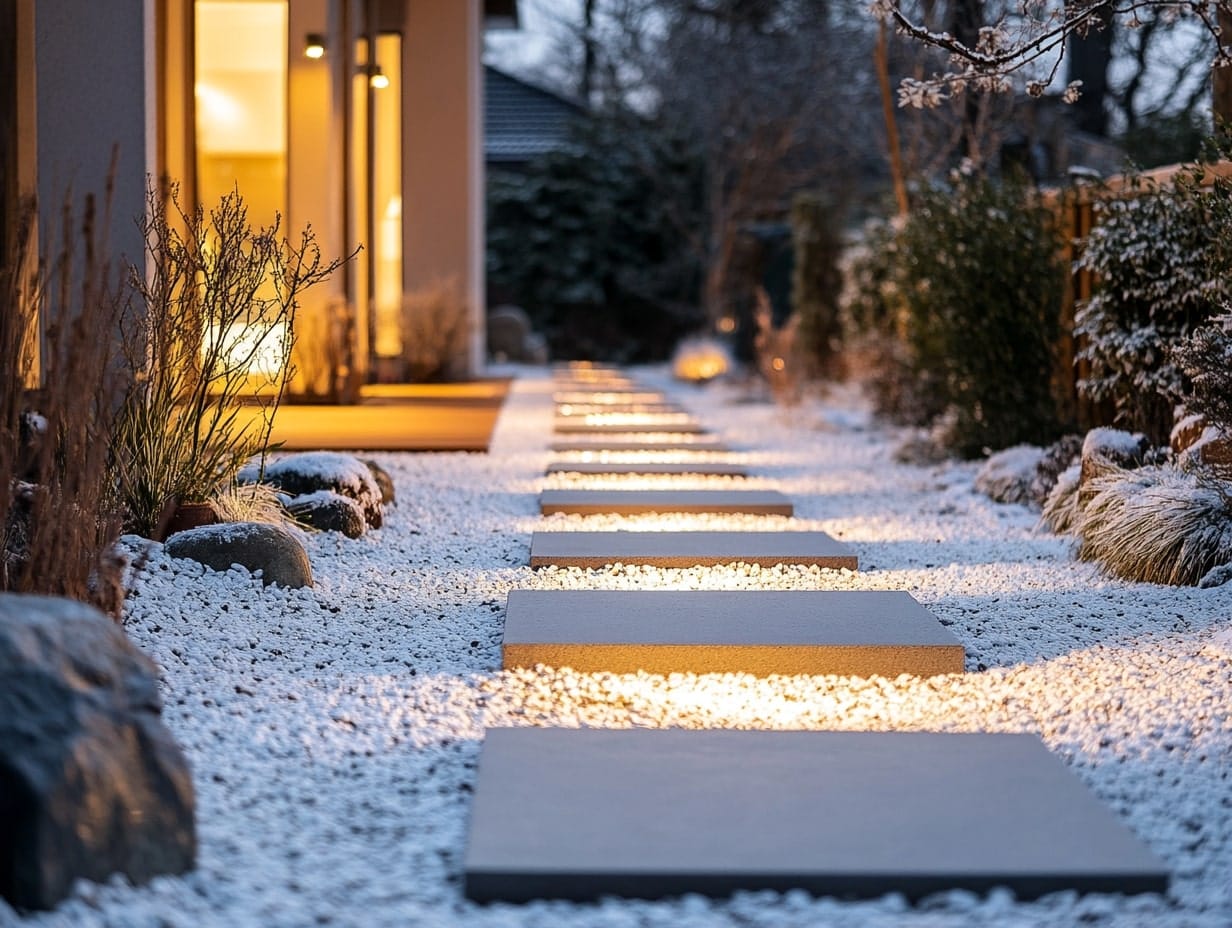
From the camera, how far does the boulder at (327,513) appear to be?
4.37 m

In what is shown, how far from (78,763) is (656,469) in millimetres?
4497

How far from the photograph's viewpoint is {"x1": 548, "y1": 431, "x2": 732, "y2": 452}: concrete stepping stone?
7.04 m

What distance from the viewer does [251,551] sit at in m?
3.57

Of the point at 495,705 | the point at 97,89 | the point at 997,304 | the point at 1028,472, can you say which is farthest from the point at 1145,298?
the point at 97,89

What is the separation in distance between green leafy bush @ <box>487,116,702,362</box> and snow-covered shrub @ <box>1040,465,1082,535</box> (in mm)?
12654

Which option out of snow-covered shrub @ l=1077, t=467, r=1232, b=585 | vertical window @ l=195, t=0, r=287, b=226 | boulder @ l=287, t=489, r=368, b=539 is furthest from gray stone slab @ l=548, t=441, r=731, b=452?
snow-covered shrub @ l=1077, t=467, r=1232, b=585

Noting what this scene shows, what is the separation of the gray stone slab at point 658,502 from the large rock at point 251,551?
159 centimetres

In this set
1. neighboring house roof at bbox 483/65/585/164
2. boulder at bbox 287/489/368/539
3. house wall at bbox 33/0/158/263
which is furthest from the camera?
neighboring house roof at bbox 483/65/585/164

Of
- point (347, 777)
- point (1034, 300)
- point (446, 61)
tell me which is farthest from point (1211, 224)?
point (446, 61)

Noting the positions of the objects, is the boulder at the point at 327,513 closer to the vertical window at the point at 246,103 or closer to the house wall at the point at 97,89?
the house wall at the point at 97,89

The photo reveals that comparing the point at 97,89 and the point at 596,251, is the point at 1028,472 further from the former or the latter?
the point at 596,251

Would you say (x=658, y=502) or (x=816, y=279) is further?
(x=816, y=279)

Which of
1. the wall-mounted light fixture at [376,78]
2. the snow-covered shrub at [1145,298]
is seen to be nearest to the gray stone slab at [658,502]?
the snow-covered shrub at [1145,298]

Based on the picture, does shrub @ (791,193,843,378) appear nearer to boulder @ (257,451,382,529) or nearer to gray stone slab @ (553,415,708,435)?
gray stone slab @ (553,415,708,435)
